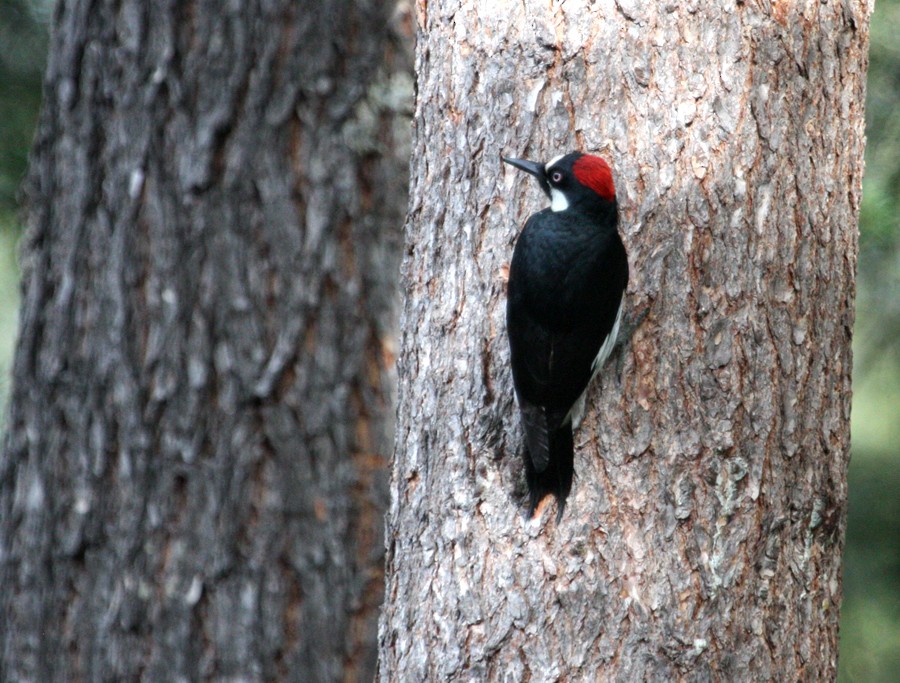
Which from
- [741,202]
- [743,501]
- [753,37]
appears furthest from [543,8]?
[743,501]

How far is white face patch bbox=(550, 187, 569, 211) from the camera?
2.12 metres

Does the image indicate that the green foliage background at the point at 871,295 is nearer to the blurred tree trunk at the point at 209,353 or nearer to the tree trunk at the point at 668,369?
the blurred tree trunk at the point at 209,353

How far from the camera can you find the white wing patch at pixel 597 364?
2172 millimetres

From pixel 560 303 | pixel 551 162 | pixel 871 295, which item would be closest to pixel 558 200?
pixel 551 162

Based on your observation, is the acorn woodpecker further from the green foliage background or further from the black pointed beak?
the green foliage background

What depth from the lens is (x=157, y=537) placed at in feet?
10.4

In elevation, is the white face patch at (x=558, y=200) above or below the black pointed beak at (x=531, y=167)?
below

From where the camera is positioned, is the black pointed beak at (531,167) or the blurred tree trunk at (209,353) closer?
the black pointed beak at (531,167)

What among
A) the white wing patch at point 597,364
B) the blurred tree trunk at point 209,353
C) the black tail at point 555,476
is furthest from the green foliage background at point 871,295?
the black tail at point 555,476

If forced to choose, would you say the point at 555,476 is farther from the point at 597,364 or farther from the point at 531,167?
the point at 531,167

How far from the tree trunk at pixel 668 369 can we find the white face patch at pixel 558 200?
94 mm

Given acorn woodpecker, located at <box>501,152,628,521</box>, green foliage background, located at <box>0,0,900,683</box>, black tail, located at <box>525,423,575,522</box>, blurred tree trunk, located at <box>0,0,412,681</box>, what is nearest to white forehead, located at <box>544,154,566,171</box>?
acorn woodpecker, located at <box>501,152,628,521</box>

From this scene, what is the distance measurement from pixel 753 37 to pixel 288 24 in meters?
1.65

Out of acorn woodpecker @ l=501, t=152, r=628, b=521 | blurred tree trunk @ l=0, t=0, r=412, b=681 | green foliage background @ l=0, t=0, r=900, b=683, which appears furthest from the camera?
green foliage background @ l=0, t=0, r=900, b=683
